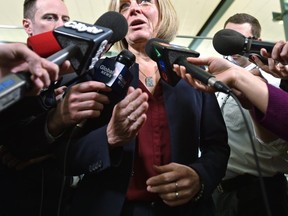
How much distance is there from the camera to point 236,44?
3.08 feet

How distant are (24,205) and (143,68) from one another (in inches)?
19.9

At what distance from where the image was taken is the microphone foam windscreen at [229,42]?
0.93 metres

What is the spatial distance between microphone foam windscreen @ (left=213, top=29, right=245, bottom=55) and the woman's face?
21cm

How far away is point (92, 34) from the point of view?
0.59m

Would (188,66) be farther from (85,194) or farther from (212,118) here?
(85,194)

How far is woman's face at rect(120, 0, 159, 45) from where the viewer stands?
3.33 feet

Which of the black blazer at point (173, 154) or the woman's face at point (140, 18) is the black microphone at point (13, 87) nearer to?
the black blazer at point (173, 154)

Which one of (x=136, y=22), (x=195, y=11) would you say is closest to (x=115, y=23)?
(x=136, y=22)

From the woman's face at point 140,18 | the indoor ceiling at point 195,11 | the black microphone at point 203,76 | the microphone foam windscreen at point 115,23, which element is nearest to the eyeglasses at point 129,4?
the woman's face at point 140,18

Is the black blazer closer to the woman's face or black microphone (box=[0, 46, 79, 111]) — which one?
the woman's face

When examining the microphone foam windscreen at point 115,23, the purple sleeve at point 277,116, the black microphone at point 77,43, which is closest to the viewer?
the black microphone at point 77,43

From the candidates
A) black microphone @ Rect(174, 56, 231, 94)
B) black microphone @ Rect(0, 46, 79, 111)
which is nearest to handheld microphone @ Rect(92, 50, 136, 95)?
black microphone @ Rect(174, 56, 231, 94)

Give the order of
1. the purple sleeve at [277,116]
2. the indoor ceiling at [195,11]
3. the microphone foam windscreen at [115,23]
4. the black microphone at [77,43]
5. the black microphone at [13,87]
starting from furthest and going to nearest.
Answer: the indoor ceiling at [195,11] < the microphone foam windscreen at [115,23] < the purple sleeve at [277,116] < the black microphone at [77,43] < the black microphone at [13,87]

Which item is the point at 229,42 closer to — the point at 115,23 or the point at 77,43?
the point at 115,23
